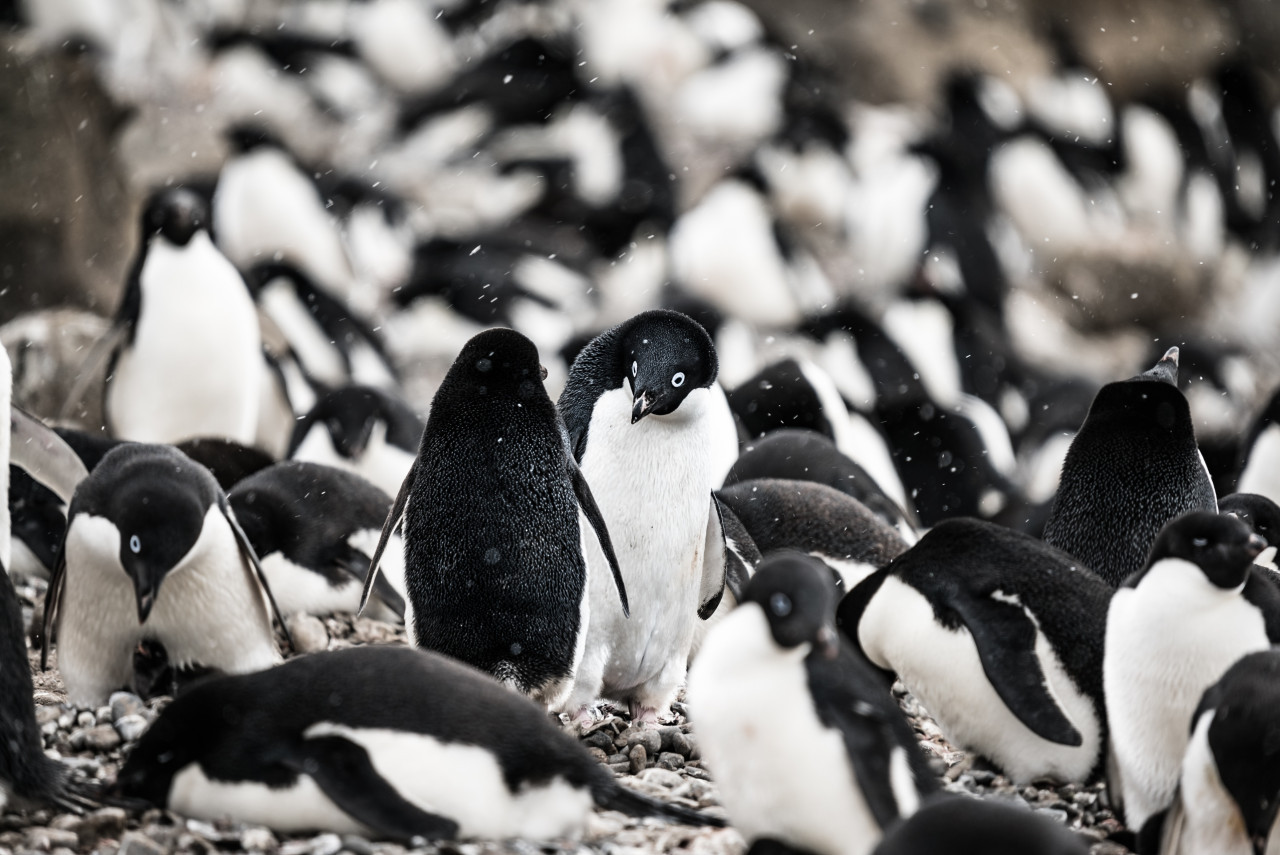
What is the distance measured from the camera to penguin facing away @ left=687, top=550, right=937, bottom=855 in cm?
279

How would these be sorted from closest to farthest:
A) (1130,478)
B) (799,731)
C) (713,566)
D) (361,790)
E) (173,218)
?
(799,731), (361,790), (713,566), (1130,478), (173,218)

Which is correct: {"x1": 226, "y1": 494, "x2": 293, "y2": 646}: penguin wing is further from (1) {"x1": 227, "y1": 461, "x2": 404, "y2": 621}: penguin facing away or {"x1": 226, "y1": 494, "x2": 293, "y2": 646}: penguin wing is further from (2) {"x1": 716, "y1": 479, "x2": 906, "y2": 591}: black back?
(2) {"x1": 716, "y1": 479, "x2": 906, "y2": 591}: black back

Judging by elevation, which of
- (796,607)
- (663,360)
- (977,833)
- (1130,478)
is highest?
(663,360)

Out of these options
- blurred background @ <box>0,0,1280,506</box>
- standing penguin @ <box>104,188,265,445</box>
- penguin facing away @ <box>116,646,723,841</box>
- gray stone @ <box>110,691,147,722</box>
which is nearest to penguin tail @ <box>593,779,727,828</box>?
penguin facing away @ <box>116,646,723,841</box>

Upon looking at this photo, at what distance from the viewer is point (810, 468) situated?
5.91 m

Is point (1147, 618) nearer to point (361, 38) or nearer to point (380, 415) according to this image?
point (380, 415)

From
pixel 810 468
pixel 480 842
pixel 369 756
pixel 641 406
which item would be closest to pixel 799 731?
pixel 480 842

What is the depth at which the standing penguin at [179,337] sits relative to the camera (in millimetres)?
7129

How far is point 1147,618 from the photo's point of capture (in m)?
3.38

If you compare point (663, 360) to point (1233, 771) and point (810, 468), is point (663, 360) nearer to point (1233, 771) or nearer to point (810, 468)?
point (1233, 771)

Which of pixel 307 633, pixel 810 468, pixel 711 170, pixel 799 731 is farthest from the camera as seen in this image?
pixel 711 170

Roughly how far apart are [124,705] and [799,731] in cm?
182

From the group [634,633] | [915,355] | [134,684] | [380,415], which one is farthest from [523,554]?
[915,355]

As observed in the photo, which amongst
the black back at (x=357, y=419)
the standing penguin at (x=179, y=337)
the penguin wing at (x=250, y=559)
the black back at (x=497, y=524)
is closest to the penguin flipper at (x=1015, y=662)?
the black back at (x=497, y=524)
